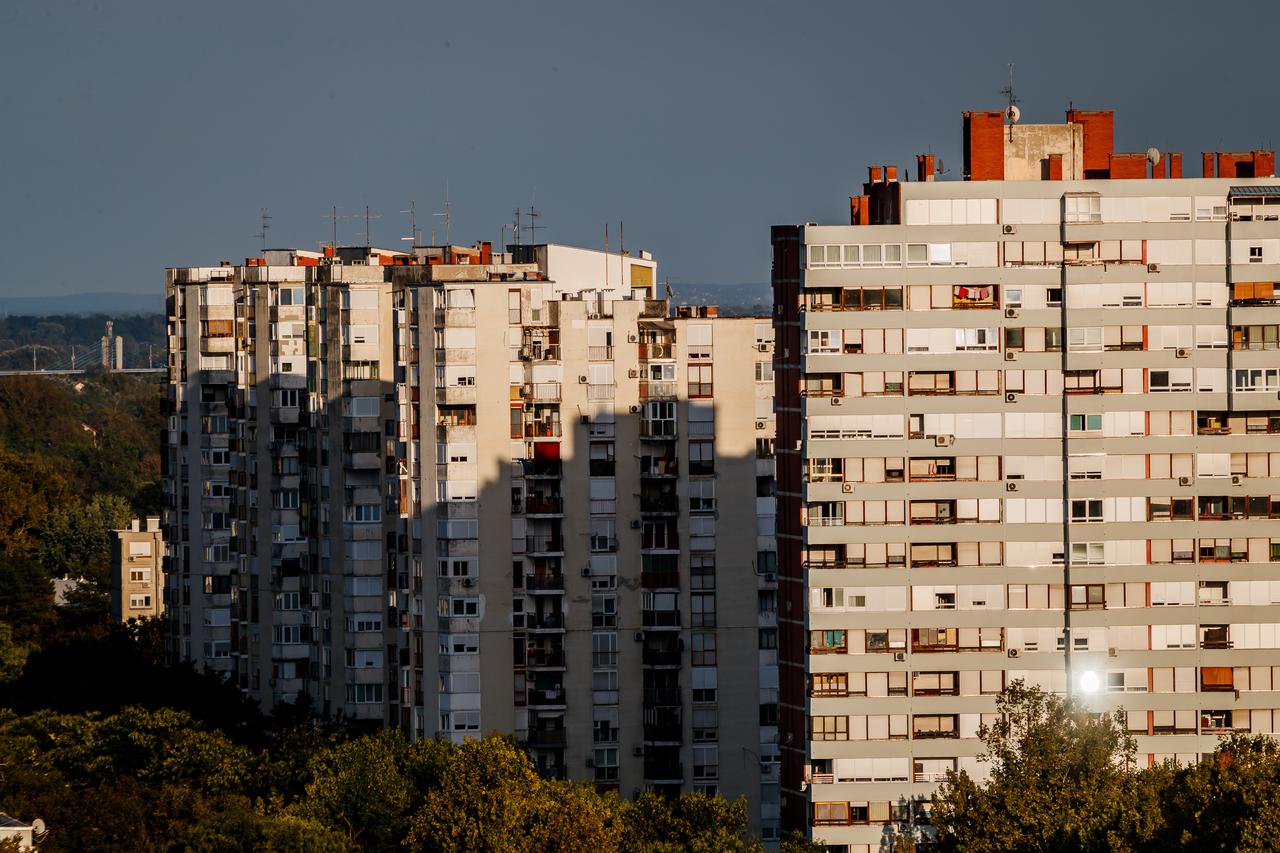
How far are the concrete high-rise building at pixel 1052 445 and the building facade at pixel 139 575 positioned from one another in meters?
95.8

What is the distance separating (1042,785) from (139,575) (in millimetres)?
105161

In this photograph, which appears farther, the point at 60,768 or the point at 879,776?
the point at 60,768

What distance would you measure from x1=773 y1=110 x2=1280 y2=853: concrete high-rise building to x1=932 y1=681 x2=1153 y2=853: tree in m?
2.85

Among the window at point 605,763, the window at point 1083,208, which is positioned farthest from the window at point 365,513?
the window at point 1083,208

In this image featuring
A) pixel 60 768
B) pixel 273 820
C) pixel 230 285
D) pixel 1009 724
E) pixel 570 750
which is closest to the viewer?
pixel 1009 724

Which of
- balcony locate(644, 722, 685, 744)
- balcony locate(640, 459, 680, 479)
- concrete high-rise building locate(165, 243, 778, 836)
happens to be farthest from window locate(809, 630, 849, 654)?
balcony locate(640, 459, 680, 479)

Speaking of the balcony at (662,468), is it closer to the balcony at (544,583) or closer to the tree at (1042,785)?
the balcony at (544,583)

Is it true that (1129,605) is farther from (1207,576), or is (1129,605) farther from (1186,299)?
(1186,299)

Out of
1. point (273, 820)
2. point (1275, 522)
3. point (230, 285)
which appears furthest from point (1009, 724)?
point (230, 285)

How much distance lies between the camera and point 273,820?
92438 millimetres

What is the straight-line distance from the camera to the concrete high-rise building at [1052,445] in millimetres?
87062

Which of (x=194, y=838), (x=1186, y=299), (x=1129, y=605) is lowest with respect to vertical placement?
(x=194, y=838)

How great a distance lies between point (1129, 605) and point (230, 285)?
6755 centimetres

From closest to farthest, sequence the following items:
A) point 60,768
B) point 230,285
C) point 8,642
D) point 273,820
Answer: point 273,820, point 60,768, point 230,285, point 8,642
